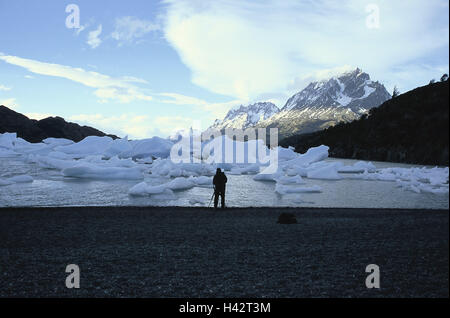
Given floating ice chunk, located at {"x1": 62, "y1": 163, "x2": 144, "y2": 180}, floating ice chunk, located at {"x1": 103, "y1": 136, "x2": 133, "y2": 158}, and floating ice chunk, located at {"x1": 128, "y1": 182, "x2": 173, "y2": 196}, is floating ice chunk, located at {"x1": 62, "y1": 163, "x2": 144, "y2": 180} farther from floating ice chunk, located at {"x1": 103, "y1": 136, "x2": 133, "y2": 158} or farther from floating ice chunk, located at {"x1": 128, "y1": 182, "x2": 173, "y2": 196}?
floating ice chunk, located at {"x1": 103, "y1": 136, "x2": 133, "y2": 158}

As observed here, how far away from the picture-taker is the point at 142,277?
6.04 meters

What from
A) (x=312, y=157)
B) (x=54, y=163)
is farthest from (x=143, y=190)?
(x=312, y=157)

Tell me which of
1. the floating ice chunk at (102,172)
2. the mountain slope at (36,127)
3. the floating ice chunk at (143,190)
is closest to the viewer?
the floating ice chunk at (143,190)

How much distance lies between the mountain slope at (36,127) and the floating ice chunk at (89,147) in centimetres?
4573

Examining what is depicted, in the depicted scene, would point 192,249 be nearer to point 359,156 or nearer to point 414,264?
point 414,264

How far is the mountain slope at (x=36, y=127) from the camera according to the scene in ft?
322

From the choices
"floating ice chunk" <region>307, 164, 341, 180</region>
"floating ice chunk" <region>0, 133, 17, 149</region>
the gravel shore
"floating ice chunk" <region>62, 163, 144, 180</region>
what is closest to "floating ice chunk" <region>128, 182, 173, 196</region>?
the gravel shore

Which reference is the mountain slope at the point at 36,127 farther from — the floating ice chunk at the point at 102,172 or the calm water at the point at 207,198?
the calm water at the point at 207,198

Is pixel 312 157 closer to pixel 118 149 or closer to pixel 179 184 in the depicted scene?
→ pixel 179 184

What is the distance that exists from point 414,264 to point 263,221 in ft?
25.8

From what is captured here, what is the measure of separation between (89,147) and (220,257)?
197 feet

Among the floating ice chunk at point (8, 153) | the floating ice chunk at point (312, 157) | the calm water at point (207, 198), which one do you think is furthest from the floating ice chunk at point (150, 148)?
the calm water at point (207, 198)

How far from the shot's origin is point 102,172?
32.7 m

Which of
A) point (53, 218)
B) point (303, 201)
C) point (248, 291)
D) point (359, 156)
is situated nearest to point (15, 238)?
point (53, 218)
